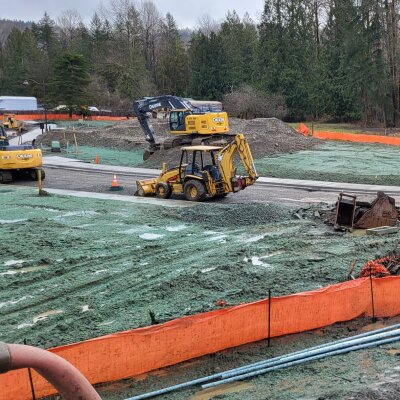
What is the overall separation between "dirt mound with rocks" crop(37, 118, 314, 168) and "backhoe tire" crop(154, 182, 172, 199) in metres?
9.45

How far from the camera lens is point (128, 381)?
→ 27.7ft

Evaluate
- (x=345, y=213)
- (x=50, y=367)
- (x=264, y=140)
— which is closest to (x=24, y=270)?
(x=345, y=213)

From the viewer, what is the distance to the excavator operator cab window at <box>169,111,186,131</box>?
33062 mm

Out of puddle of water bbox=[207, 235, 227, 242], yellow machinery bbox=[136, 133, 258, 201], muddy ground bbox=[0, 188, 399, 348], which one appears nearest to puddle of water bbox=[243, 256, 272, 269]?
muddy ground bbox=[0, 188, 399, 348]

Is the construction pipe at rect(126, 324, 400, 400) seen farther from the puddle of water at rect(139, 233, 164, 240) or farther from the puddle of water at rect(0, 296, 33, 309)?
the puddle of water at rect(139, 233, 164, 240)

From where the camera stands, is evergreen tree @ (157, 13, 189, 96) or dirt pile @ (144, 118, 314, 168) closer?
dirt pile @ (144, 118, 314, 168)

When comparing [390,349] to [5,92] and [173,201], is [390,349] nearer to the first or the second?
[173,201]

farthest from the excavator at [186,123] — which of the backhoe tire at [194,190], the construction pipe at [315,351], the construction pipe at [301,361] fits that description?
the construction pipe at [301,361]

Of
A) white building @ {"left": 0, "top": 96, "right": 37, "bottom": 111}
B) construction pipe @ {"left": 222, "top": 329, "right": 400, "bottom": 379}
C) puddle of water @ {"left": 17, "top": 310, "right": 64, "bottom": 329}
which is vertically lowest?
construction pipe @ {"left": 222, "top": 329, "right": 400, "bottom": 379}

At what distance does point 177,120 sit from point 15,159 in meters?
9.53

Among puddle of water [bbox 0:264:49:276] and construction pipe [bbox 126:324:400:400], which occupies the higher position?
puddle of water [bbox 0:264:49:276]

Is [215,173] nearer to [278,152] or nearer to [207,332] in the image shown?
[207,332]

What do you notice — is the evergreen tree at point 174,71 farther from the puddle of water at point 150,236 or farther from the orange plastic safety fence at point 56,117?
the puddle of water at point 150,236

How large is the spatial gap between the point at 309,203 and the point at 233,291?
11.1 meters
